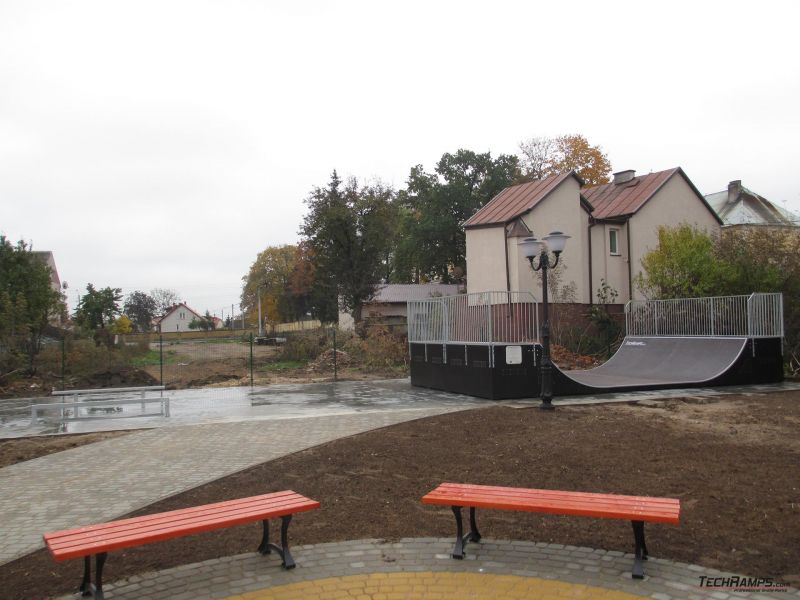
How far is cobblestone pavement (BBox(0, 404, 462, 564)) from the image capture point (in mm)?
6906

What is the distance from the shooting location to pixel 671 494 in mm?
6957

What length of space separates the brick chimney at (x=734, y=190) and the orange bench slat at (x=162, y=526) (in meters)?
53.2

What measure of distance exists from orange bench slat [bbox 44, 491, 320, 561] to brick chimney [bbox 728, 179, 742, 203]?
175 ft

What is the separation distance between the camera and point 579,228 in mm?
31062

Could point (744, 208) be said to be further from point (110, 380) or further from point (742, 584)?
point (742, 584)

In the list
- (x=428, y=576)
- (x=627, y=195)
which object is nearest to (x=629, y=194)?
(x=627, y=195)

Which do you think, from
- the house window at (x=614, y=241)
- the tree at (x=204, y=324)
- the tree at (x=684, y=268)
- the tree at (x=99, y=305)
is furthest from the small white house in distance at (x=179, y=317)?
the tree at (x=684, y=268)

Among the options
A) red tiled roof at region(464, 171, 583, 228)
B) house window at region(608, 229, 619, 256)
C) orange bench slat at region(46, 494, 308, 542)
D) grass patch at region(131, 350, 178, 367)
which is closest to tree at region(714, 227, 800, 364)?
red tiled roof at region(464, 171, 583, 228)

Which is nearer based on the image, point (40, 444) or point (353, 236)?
point (40, 444)

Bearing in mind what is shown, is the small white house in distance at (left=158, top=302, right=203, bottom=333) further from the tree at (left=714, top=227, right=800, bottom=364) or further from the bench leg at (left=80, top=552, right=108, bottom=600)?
the bench leg at (left=80, top=552, right=108, bottom=600)

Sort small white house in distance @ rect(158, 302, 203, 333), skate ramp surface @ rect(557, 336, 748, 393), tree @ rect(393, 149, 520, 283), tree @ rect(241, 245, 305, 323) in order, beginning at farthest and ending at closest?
small white house in distance @ rect(158, 302, 203, 333), tree @ rect(241, 245, 305, 323), tree @ rect(393, 149, 520, 283), skate ramp surface @ rect(557, 336, 748, 393)

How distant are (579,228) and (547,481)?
25.0m

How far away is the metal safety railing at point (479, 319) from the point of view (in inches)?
632

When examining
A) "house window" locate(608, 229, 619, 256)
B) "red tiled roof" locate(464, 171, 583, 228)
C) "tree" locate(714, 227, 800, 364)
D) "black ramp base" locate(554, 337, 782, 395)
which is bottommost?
"black ramp base" locate(554, 337, 782, 395)
